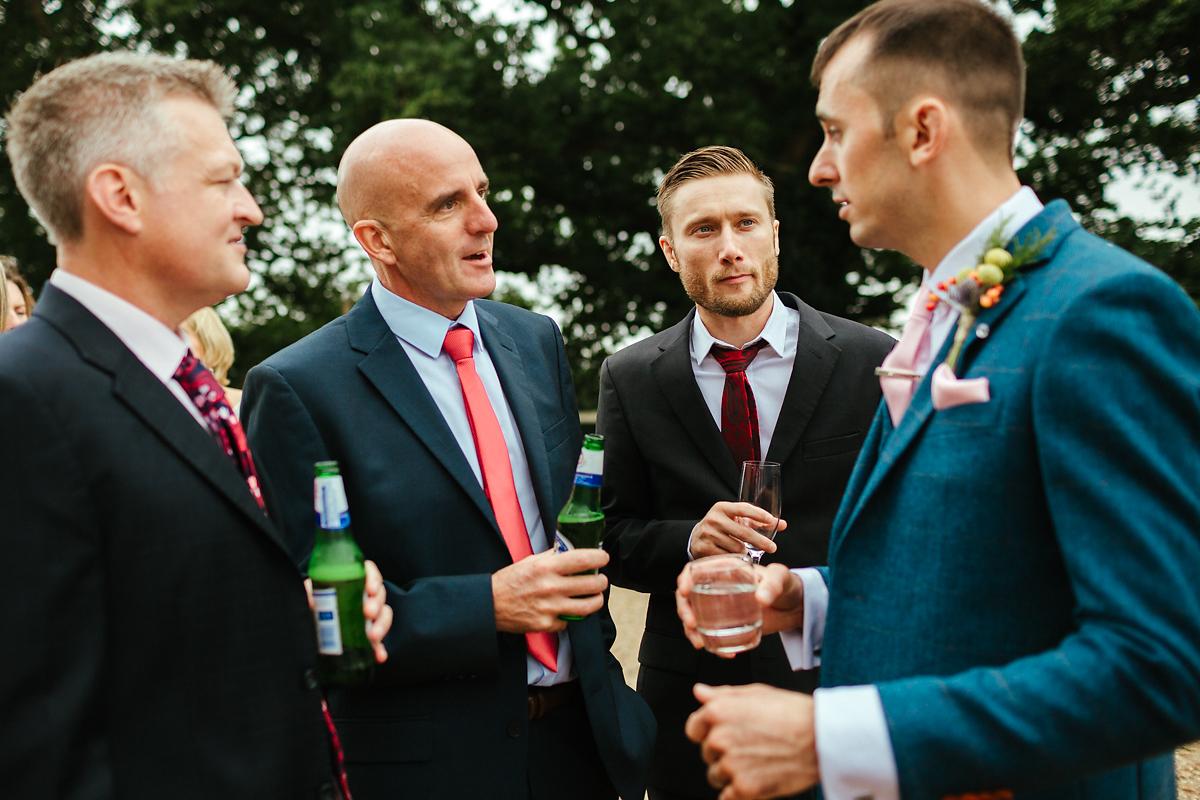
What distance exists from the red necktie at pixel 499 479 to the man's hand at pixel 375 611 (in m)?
0.49

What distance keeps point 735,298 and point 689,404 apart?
454 mm

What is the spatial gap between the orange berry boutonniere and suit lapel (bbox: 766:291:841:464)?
5.49ft

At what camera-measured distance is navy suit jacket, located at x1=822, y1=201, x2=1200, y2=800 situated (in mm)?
1355

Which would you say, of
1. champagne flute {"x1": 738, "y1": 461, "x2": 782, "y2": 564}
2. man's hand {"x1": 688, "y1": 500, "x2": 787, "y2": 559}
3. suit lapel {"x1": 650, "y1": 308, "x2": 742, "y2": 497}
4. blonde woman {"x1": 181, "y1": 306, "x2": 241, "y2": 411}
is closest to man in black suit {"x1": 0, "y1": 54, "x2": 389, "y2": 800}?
man's hand {"x1": 688, "y1": 500, "x2": 787, "y2": 559}

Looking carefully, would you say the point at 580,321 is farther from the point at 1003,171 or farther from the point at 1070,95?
the point at 1003,171

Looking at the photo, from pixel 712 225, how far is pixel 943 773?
2597 mm

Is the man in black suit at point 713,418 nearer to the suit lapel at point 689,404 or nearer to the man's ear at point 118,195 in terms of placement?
the suit lapel at point 689,404

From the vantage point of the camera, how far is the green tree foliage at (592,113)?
12.1 m

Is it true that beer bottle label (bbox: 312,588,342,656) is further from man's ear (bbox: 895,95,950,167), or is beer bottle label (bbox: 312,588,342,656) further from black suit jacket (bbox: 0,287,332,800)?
man's ear (bbox: 895,95,950,167)

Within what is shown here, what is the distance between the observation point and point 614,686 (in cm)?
286

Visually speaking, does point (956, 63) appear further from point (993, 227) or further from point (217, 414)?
point (217, 414)

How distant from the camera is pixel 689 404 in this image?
350cm

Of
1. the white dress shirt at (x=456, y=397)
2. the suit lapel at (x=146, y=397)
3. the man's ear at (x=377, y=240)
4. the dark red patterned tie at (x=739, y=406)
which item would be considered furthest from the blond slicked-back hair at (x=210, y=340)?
the suit lapel at (x=146, y=397)

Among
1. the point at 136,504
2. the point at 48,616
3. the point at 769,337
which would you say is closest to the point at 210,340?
the point at 769,337
